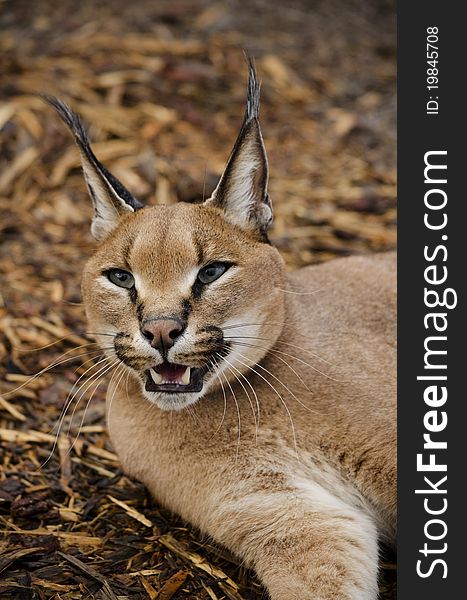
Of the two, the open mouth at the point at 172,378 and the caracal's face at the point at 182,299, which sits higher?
the caracal's face at the point at 182,299

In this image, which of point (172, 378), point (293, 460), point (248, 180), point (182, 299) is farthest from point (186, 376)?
point (248, 180)

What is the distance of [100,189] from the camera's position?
12.8ft

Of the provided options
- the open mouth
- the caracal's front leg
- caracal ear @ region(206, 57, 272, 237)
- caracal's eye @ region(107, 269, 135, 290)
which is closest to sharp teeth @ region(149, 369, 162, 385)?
the open mouth

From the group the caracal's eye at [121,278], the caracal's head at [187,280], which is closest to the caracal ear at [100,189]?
the caracal's head at [187,280]

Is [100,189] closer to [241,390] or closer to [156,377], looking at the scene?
[156,377]

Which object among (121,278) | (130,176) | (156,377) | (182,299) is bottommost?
(156,377)

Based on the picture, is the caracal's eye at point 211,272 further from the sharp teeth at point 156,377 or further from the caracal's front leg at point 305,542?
the caracal's front leg at point 305,542

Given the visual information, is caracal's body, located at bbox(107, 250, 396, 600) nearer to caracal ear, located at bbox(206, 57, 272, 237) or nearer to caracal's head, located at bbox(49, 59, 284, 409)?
caracal's head, located at bbox(49, 59, 284, 409)

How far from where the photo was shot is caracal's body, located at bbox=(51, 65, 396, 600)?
342cm

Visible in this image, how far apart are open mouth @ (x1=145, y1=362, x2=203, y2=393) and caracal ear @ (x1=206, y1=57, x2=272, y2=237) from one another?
699 mm

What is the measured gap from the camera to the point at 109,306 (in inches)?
144

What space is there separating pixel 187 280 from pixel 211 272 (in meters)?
0.13

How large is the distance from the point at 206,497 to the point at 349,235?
331 centimetres

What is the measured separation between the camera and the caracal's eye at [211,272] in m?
3.55
